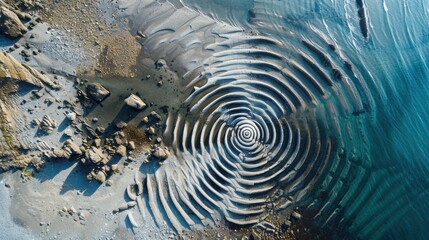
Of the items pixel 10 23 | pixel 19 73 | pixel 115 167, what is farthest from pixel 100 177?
pixel 10 23

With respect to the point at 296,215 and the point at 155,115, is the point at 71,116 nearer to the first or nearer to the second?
the point at 155,115

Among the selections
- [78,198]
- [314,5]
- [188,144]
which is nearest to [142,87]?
[188,144]

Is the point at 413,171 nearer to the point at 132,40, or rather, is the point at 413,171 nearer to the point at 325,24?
the point at 325,24

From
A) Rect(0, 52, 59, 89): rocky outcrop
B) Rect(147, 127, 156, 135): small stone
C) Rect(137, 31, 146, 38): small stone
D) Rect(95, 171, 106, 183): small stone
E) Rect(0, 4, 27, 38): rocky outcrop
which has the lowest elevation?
Rect(95, 171, 106, 183): small stone

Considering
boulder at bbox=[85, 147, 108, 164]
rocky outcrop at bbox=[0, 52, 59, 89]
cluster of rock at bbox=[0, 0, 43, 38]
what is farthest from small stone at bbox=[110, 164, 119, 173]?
cluster of rock at bbox=[0, 0, 43, 38]

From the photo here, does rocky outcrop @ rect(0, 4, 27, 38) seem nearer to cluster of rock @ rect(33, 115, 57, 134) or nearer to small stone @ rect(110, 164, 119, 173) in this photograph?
cluster of rock @ rect(33, 115, 57, 134)

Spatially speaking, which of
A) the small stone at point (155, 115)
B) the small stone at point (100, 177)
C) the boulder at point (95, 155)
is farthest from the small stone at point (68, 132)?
the small stone at point (155, 115)
